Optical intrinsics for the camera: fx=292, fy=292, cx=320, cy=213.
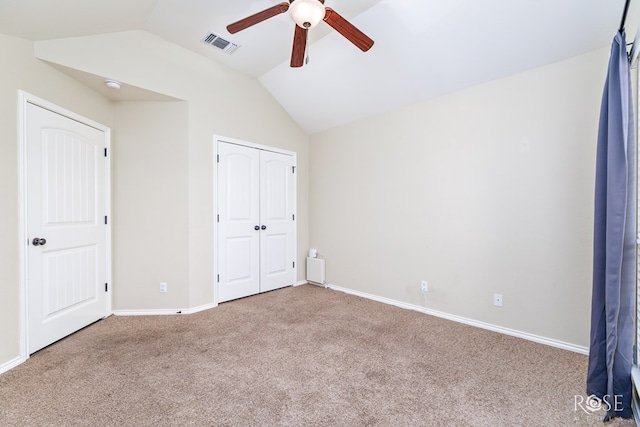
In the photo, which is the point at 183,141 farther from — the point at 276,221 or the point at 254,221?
the point at 276,221

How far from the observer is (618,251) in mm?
1651

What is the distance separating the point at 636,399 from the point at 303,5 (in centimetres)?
296

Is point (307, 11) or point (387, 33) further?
point (387, 33)

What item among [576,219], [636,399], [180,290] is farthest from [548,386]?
[180,290]

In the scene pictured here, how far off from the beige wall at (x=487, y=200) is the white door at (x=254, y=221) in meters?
0.92

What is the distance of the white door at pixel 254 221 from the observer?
3643 millimetres

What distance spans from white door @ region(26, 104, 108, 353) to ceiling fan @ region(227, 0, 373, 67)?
1835mm

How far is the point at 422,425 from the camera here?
157 cm

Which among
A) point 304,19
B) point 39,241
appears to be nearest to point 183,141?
point 39,241

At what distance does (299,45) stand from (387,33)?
3.29 ft

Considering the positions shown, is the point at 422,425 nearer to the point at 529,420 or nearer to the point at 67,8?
the point at 529,420

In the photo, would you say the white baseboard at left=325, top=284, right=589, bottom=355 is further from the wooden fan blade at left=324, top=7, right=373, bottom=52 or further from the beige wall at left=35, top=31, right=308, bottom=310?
the wooden fan blade at left=324, top=7, right=373, bottom=52

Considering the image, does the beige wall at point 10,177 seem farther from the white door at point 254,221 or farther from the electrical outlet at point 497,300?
the electrical outlet at point 497,300

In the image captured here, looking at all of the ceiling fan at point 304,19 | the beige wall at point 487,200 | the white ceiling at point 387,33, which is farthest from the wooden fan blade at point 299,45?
the beige wall at point 487,200
